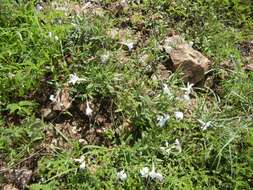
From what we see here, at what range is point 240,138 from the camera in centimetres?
353

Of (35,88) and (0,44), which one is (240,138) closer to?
(35,88)

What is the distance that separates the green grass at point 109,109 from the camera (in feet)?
10.7

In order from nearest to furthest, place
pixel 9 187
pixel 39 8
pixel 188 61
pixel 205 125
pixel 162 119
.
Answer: pixel 9 187 → pixel 162 119 → pixel 205 125 → pixel 188 61 → pixel 39 8

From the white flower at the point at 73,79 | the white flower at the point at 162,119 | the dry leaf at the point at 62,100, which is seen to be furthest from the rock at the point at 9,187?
the white flower at the point at 162,119

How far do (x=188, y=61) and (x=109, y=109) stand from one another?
2.64 ft

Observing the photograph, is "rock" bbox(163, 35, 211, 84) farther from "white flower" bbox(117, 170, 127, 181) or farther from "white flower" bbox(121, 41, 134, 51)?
"white flower" bbox(117, 170, 127, 181)

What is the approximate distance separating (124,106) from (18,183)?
970 millimetres

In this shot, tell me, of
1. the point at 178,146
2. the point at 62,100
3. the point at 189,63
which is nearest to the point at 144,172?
the point at 178,146

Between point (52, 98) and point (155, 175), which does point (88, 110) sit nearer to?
point (52, 98)

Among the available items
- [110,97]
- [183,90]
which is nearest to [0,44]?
[110,97]

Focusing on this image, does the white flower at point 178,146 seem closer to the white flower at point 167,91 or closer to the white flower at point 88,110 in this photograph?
the white flower at point 167,91

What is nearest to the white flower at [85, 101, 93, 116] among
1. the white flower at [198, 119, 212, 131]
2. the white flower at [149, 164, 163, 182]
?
the white flower at [149, 164, 163, 182]

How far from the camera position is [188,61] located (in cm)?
383

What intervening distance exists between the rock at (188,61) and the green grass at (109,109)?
→ 0.09 m
